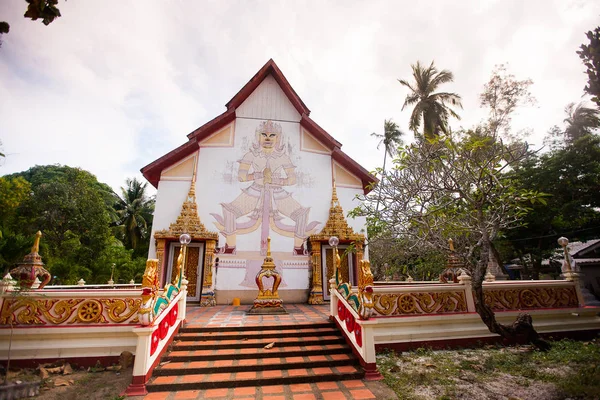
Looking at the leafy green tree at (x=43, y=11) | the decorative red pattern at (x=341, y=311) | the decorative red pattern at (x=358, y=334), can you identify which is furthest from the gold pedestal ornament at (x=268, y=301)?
the leafy green tree at (x=43, y=11)

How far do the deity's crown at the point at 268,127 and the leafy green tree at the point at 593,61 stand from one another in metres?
8.41

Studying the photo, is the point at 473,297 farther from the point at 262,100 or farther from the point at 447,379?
the point at 262,100

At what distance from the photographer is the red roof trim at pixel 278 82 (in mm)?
10704

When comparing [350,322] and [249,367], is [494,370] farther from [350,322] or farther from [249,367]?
[249,367]

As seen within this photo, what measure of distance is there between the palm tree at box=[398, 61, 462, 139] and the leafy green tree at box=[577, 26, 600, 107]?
12.3 m

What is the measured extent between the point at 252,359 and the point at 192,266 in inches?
207

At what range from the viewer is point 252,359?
461 centimetres

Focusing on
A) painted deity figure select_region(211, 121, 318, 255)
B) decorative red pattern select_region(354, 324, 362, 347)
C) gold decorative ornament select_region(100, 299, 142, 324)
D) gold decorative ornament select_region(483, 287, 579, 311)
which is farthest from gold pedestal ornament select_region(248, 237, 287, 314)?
gold decorative ornament select_region(483, 287, 579, 311)

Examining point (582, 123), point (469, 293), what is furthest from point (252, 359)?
point (582, 123)

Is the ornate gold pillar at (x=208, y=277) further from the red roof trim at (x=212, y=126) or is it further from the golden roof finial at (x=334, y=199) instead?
the golden roof finial at (x=334, y=199)

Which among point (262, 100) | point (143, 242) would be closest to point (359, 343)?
point (262, 100)

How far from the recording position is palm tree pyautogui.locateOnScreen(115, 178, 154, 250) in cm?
2214

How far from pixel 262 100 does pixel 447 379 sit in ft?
33.3

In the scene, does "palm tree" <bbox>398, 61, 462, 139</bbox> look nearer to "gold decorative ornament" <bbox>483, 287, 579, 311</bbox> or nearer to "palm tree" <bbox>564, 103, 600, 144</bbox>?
"palm tree" <bbox>564, 103, 600, 144</bbox>
